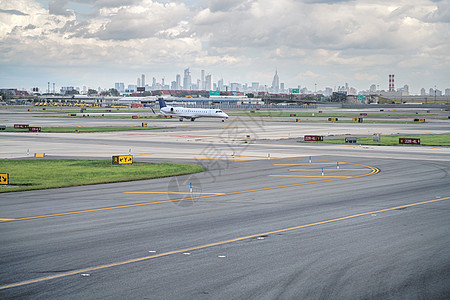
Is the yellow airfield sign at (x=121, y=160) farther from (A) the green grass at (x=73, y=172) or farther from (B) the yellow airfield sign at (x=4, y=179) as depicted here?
(B) the yellow airfield sign at (x=4, y=179)

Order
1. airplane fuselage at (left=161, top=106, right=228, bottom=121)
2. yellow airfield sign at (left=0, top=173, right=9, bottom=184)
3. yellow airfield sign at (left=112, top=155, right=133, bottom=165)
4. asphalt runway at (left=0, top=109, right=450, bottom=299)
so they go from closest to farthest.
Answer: asphalt runway at (left=0, top=109, right=450, bottom=299) < yellow airfield sign at (left=0, top=173, right=9, bottom=184) < yellow airfield sign at (left=112, top=155, right=133, bottom=165) < airplane fuselage at (left=161, top=106, right=228, bottom=121)

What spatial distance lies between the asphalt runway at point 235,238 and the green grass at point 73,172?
2266 millimetres

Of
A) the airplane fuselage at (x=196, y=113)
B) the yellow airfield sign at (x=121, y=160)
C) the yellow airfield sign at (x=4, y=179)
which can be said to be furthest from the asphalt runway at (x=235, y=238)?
the airplane fuselage at (x=196, y=113)

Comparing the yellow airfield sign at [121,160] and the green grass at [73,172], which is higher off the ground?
the yellow airfield sign at [121,160]

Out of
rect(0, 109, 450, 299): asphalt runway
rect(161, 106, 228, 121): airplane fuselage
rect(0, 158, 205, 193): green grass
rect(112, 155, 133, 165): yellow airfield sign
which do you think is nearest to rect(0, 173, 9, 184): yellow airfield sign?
rect(0, 158, 205, 193): green grass

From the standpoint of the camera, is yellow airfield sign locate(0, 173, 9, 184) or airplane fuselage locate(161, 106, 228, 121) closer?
yellow airfield sign locate(0, 173, 9, 184)

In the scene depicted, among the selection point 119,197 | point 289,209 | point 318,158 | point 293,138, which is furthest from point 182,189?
point 293,138

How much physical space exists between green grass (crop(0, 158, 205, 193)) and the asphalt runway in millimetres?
2266

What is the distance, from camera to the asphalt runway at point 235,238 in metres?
13.5

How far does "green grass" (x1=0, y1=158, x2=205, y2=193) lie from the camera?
108ft

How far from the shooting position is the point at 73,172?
126 feet

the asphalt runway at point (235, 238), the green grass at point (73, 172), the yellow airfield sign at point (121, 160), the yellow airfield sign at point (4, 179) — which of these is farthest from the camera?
the yellow airfield sign at point (121, 160)

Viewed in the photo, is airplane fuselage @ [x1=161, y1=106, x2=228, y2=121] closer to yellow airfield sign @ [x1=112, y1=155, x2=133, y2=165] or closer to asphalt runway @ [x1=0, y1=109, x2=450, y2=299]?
yellow airfield sign @ [x1=112, y1=155, x2=133, y2=165]

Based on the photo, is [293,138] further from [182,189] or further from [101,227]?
[101,227]
